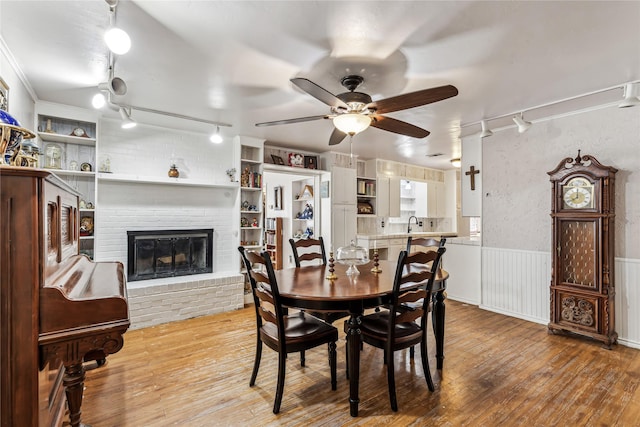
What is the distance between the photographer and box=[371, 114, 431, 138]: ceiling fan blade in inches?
101

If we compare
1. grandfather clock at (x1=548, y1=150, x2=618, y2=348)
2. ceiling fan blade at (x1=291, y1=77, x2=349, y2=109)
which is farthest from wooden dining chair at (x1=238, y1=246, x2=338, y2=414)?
grandfather clock at (x1=548, y1=150, x2=618, y2=348)

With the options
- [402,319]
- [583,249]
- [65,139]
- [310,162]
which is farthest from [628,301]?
[65,139]

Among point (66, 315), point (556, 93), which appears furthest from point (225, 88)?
point (556, 93)

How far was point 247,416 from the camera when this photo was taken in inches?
78.4

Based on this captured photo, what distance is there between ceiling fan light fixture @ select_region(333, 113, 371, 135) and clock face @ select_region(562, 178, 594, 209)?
244cm

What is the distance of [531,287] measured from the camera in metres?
3.78

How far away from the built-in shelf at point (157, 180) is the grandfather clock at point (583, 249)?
156 inches

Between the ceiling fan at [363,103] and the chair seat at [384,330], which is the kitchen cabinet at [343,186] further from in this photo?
the chair seat at [384,330]

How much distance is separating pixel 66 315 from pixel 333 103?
1952mm

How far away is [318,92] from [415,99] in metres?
0.68

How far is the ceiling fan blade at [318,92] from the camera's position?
6.33 ft

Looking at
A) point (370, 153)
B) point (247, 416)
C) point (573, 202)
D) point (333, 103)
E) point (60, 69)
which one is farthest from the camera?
point (370, 153)

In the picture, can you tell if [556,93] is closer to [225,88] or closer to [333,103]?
[333,103]

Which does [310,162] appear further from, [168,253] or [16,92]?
[16,92]
